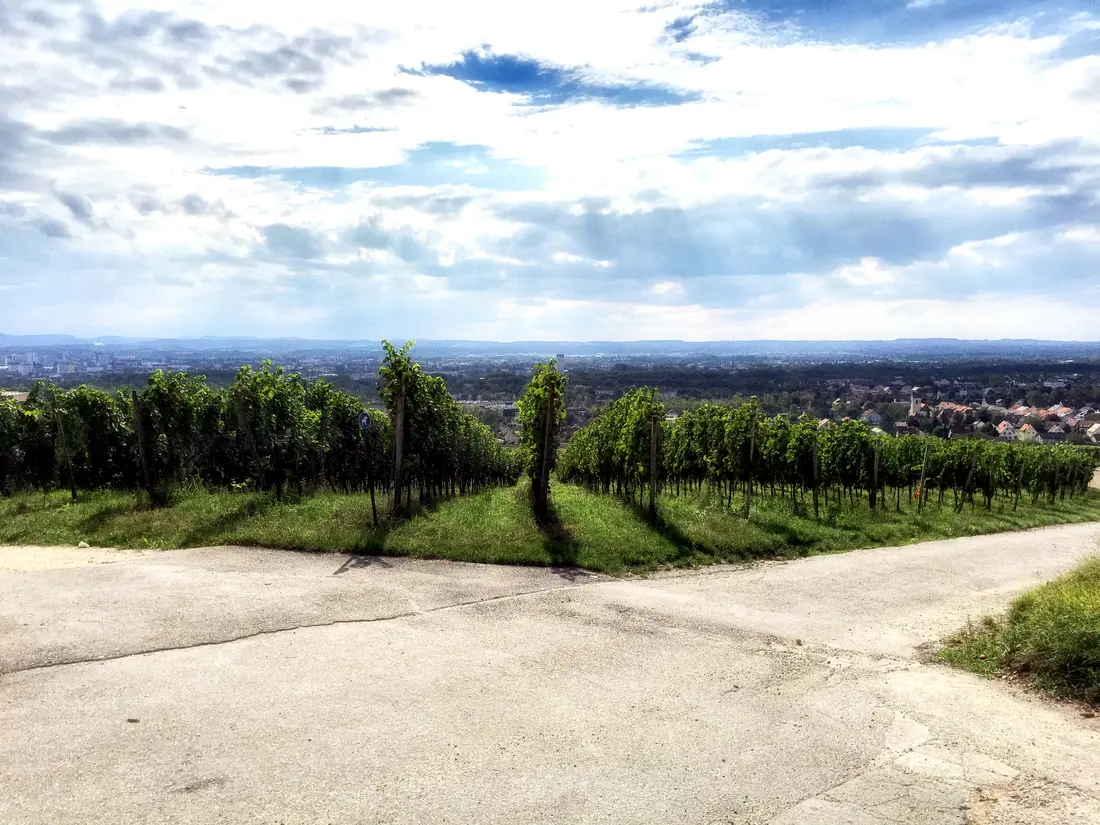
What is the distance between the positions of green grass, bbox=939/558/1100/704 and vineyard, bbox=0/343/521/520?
10.8m

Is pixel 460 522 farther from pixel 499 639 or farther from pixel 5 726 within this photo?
pixel 5 726

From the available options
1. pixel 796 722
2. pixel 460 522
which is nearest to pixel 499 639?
pixel 796 722

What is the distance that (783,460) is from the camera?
29062 millimetres

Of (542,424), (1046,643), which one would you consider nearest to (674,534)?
(542,424)

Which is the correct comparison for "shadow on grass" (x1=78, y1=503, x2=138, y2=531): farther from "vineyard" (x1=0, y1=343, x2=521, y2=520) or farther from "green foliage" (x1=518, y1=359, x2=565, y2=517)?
"green foliage" (x1=518, y1=359, x2=565, y2=517)

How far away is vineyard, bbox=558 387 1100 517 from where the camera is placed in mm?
22641

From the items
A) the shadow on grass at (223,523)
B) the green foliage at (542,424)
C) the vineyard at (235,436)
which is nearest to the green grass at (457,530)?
the shadow on grass at (223,523)

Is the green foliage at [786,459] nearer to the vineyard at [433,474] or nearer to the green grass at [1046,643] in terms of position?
the vineyard at [433,474]

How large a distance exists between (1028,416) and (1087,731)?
13393 cm

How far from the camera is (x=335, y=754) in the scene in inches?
247

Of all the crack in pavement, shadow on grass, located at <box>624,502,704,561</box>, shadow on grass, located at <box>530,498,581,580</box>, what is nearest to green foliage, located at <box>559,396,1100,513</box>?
shadow on grass, located at <box>624,502,704,561</box>

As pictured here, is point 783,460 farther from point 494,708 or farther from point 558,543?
point 494,708

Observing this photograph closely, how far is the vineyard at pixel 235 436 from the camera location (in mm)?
19203

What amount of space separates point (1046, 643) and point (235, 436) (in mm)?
22955
